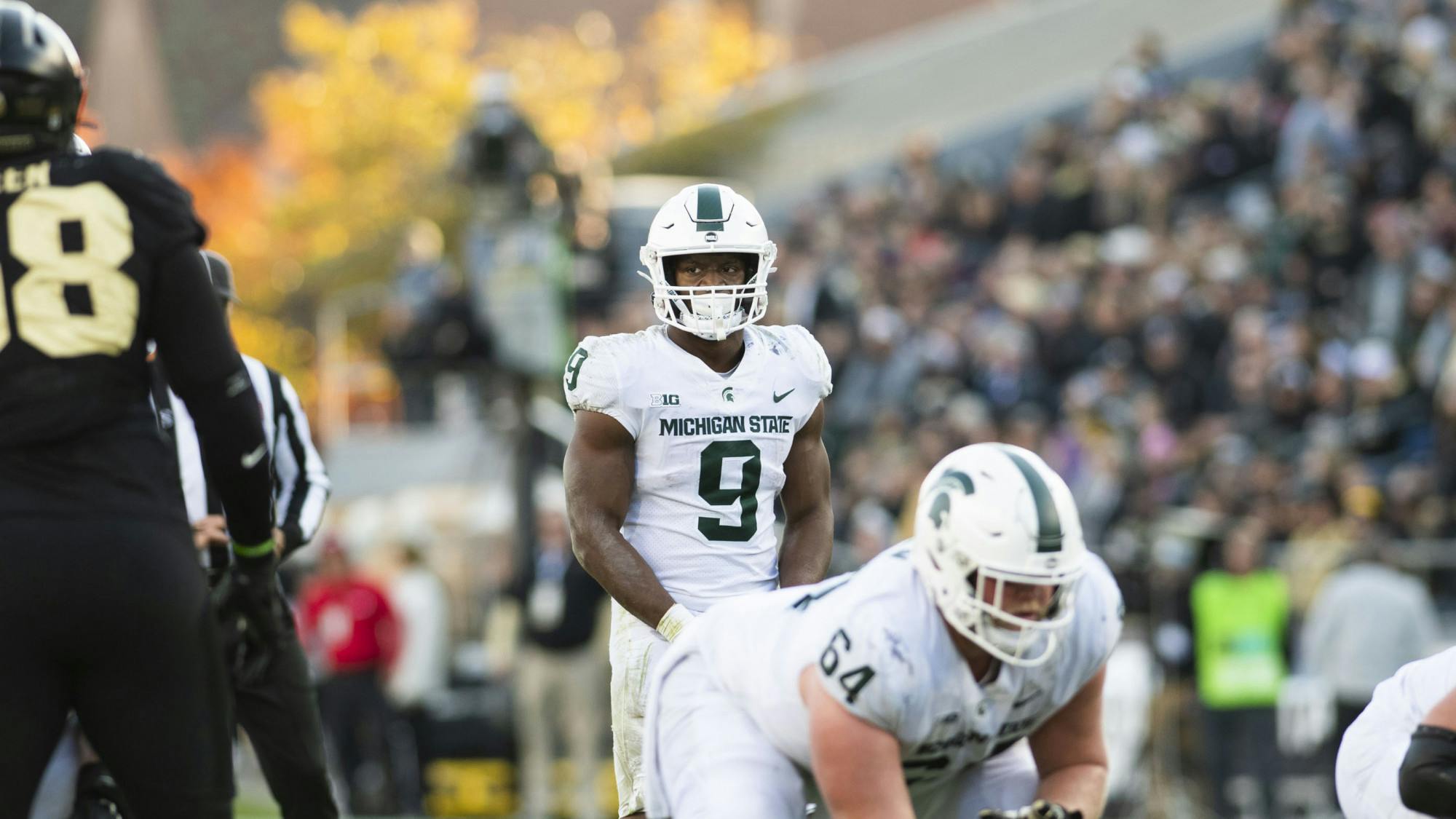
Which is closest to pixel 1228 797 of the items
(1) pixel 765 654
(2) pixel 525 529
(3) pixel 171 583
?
(2) pixel 525 529

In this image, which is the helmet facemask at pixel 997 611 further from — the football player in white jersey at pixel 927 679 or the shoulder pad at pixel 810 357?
the shoulder pad at pixel 810 357

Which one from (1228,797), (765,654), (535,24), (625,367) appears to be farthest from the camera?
(535,24)

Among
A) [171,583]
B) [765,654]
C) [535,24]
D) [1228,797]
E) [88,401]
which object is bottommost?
[1228,797]

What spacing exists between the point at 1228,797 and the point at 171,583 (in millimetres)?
8518

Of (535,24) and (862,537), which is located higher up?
(535,24)

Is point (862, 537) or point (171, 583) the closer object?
point (171, 583)

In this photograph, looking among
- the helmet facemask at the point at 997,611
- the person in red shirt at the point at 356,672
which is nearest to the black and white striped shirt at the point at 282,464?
the helmet facemask at the point at 997,611

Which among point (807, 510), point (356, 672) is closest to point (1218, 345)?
point (356, 672)

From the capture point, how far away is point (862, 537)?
11891mm

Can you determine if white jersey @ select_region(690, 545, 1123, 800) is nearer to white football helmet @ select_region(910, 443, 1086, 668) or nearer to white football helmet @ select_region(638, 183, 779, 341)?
white football helmet @ select_region(910, 443, 1086, 668)

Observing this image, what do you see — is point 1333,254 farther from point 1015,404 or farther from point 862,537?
point 862,537

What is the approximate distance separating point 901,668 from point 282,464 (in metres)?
2.72

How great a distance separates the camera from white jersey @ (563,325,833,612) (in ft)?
16.8

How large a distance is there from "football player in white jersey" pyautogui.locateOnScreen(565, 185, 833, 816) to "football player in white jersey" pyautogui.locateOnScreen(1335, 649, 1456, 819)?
1528mm
